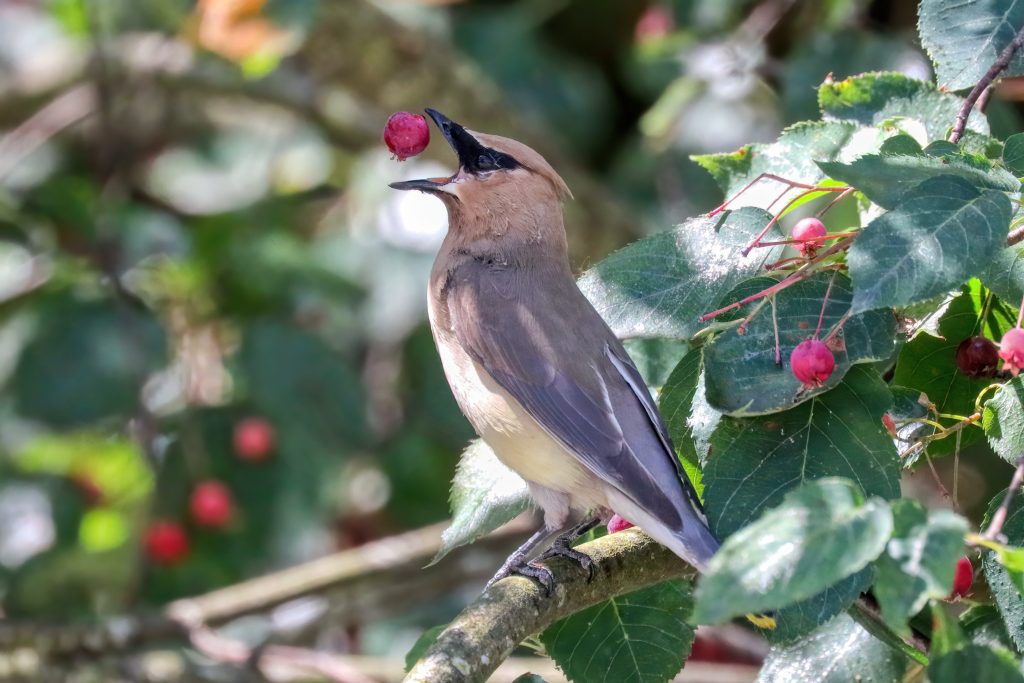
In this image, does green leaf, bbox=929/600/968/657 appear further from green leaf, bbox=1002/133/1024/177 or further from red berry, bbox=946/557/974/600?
green leaf, bbox=1002/133/1024/177

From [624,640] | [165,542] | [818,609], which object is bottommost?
[165,542]

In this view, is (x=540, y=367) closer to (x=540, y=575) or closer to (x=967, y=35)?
(x=540, y=575)

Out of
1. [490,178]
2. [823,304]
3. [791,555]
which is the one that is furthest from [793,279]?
[490,178]

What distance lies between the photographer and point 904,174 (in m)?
1.90

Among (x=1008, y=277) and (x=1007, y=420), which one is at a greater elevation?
(x=1008, y=277)

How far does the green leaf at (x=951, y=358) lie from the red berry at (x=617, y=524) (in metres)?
0.61

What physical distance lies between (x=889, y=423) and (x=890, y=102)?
64 centimetres

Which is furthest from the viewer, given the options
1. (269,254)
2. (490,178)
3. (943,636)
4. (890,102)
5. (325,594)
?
(269,254)

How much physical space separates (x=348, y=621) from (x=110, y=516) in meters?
0.95

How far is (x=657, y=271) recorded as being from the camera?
220 cm

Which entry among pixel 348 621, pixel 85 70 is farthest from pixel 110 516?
pixel 85 70

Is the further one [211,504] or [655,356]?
[211,504]

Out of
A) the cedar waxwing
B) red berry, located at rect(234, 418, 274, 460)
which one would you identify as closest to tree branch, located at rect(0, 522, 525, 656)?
red berry, located at rect(234, 418, 274, 460)

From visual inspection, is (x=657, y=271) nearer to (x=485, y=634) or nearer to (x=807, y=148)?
(x=807, y=148)
